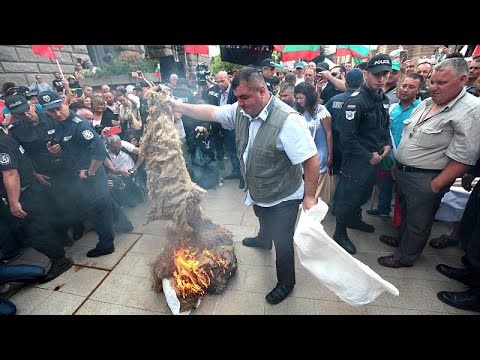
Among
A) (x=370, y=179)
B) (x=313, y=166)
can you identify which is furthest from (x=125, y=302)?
(x=370, y=179)

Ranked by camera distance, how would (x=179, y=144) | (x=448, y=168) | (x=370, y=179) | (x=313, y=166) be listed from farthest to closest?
(x=370, y=179), (x=179, y=144), (x=448, y=168), (x=313, y=166)

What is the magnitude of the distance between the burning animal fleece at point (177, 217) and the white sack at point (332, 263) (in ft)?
4.30

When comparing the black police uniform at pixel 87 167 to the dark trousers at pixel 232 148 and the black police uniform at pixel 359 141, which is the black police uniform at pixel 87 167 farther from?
the black police uniform at pixel 359 141

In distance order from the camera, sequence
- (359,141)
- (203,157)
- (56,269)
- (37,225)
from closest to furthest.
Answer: (359,141), (37,225), (56,269), (203,157)

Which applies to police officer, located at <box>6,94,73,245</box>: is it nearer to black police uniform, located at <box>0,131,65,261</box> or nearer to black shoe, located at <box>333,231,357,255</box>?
black police uniform, located at <box>0,131,65,261</box>

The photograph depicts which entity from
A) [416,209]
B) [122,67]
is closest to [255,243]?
[416,209]

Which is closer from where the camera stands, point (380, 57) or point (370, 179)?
point (380, 57)

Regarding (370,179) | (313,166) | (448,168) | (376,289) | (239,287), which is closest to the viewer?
(376,289)

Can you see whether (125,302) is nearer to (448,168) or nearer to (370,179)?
(370,179)

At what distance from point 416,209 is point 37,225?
16.4 ft

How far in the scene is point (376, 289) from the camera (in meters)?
2.08

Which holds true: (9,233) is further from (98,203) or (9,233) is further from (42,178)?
(98,203)

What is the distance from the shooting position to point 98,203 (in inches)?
147

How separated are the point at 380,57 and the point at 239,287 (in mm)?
3335
